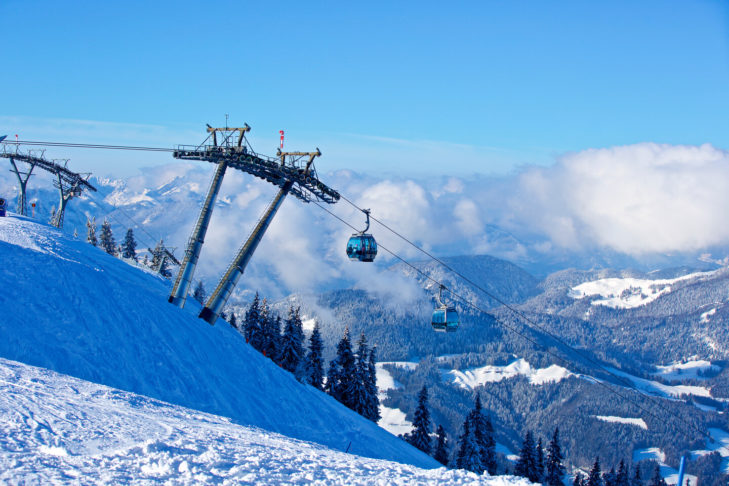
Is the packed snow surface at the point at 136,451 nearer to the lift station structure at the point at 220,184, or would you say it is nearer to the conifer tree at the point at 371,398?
the lift station structure at the point at 220,184

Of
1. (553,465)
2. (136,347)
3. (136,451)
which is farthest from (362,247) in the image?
(553,465)

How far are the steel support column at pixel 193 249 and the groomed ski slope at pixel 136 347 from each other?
48.5 inches

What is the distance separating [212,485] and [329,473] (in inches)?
97.2

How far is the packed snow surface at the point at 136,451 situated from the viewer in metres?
9.18

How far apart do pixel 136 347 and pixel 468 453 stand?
3136 centimetres

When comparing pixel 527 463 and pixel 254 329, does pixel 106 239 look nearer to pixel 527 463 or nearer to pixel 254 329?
pixel 254 329

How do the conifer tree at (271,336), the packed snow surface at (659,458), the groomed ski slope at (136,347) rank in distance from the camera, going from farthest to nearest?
the packed snow surface at (659,458) → the conifer tree at (271,336) → the groomed ski slope at (136,347)

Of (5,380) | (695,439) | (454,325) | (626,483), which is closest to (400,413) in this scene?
(695,439)

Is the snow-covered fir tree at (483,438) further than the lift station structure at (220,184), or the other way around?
the snow-covered fir tree at (483,438)

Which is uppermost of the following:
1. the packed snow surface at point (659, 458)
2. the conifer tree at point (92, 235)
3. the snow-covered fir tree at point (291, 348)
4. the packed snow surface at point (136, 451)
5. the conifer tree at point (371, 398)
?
the conifer tree at point (92, 235)

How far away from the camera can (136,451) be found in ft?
33.4

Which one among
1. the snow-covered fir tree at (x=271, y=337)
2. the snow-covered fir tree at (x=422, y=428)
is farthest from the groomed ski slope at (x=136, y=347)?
the snow-covered fir tree at (x=271, y=337)

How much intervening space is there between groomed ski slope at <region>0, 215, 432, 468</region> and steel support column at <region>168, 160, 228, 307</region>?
123cm

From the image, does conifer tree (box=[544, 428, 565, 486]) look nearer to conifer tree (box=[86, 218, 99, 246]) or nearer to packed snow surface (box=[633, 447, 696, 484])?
conifer tree (box=[86, 218, 99, 246])
